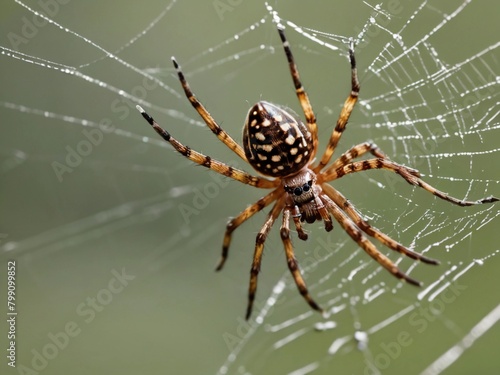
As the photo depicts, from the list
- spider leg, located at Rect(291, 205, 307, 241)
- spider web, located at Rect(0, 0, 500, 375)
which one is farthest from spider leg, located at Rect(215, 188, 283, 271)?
spider web, located at Rect(0, 0, 500, 375)

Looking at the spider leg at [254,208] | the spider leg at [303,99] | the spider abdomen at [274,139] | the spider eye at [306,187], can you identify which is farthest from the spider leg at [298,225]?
the spider leg at [303,99]

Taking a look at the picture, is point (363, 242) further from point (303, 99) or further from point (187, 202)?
point (187, 202)

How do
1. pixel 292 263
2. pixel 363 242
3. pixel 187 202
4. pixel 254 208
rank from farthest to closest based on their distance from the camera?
pixel 187 202 → pixel 254 208 → pixel 292 263 → pixel 363 242

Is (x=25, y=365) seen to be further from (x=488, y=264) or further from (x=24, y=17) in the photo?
(x=488, y=264)

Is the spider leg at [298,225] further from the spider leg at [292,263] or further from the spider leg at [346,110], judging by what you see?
the spider leg at [346,110]

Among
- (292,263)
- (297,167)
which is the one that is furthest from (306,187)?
(292,263)

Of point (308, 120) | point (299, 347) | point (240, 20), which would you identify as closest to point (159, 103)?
point (240, 20)

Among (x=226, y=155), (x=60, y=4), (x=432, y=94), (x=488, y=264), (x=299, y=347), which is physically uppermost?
(x=60, y=4)

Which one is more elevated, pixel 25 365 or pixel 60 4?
pixel 60 4
